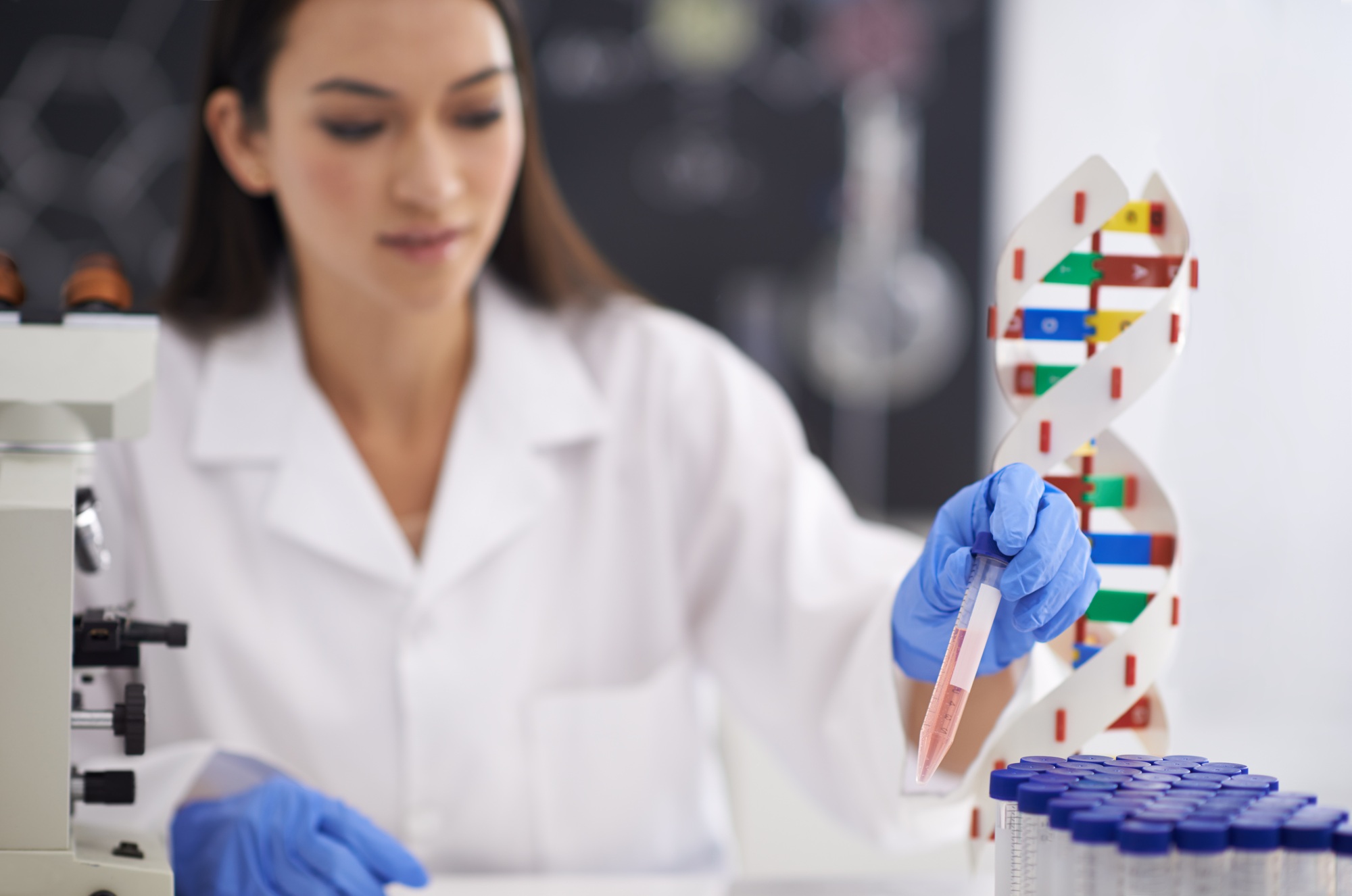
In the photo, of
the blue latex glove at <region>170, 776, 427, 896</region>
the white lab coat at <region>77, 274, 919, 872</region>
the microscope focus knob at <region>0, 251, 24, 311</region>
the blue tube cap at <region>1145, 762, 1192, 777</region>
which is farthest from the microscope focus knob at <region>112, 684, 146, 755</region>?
the blue tube cap at <region>1145, 762, 1192, 777</region>

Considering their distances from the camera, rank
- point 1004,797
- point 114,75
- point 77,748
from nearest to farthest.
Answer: point 1004,797
point 77,748
point 114,75

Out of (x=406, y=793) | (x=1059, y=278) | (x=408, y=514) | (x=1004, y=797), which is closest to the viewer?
(x=1004, y=797)

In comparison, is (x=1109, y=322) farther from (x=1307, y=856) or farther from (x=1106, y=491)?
(x=1307, y=856)

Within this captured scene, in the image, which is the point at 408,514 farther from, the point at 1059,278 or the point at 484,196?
the point at 1059,278

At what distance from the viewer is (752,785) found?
1.74 m

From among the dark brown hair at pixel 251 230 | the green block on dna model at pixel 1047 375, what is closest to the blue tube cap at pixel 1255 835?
the green block on dna model at pixel 1047 375

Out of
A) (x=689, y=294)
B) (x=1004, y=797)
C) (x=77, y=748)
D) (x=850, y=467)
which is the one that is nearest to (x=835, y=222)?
(x=689, y=294)

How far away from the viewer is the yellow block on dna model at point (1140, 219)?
2.77 feet

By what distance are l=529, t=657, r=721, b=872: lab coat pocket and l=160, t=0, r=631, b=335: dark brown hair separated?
531 millimetres

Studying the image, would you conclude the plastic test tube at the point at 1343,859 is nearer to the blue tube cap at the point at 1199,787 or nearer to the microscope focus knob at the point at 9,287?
the blue tube cap at the point at 1199,787

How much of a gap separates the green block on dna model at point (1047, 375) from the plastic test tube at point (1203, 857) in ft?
1.13

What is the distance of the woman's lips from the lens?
1.26m

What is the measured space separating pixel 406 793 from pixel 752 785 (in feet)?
1.93

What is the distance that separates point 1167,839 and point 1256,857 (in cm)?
6
